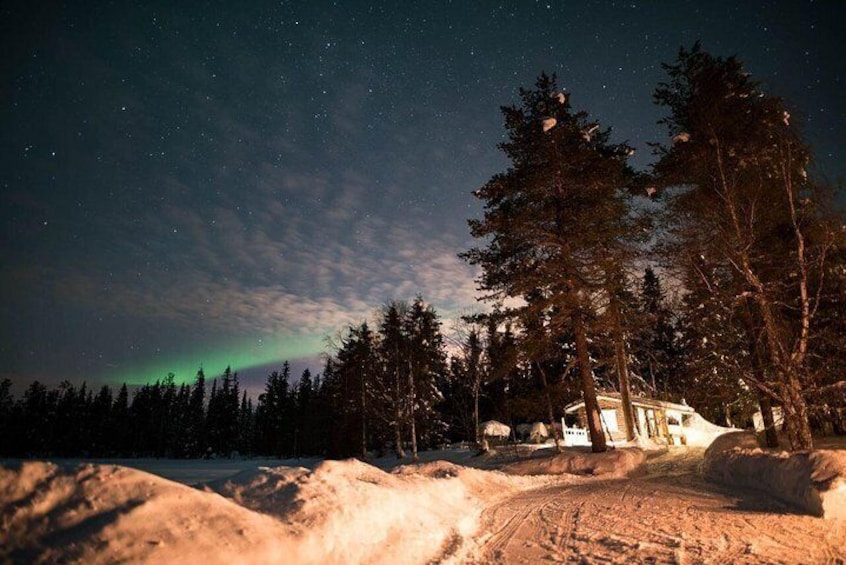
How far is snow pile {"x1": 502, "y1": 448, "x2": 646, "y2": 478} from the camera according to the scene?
13719 millimetres

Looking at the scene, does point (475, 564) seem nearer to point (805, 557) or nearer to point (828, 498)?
point (805, 557)

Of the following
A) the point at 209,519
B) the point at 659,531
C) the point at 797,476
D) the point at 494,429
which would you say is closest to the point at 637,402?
the point at 494,429

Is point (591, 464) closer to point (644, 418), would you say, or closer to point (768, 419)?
point (768, 419)

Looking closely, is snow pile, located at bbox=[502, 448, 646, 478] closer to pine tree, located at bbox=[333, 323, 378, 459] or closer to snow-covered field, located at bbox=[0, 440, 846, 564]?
snow-covered field, located at bbox=[0, 440, 846, 564]

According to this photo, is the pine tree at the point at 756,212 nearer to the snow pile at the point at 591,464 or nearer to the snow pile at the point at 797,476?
the snow pile at the point at 797,476

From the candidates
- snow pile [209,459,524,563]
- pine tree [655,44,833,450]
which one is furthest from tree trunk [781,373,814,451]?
snow pile [209,459,524,563]

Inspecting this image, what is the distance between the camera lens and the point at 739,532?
587cm

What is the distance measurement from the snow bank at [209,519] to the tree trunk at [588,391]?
10858mm

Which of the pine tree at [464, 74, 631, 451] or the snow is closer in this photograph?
the pine tree at [464, 74, 631, 451]

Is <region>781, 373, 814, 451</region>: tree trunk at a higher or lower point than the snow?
higher

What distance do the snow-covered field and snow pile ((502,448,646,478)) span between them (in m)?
3.39

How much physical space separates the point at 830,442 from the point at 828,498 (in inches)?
510

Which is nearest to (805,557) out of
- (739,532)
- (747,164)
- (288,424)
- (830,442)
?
(739,532)

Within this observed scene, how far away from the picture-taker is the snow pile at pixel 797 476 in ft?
20.9
